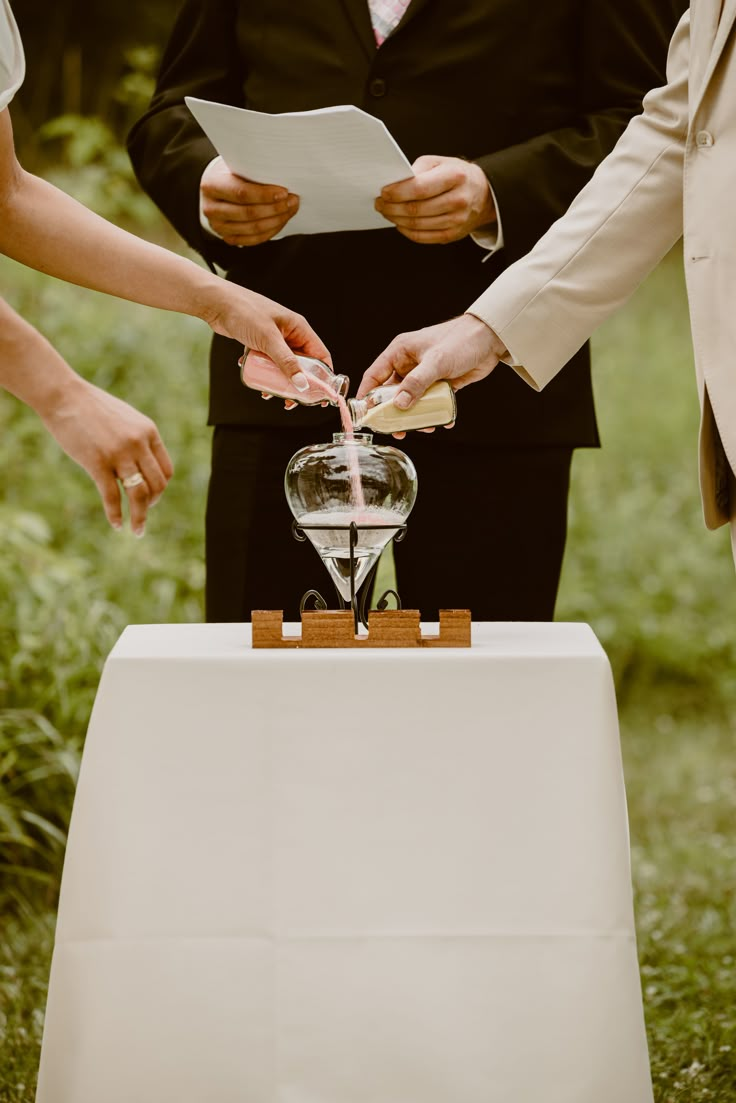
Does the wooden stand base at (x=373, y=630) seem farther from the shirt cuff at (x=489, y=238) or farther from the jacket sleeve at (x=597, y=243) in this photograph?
A: the shirt cuff at (x=489, y=238)

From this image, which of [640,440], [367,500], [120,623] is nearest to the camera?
[367,500]

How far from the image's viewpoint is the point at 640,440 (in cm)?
607

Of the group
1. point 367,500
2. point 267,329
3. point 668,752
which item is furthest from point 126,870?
point 668,752

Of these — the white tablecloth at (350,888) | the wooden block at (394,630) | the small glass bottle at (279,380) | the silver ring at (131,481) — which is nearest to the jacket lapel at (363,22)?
the small glass bottle at (279,380)

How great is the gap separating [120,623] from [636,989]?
8.59ft

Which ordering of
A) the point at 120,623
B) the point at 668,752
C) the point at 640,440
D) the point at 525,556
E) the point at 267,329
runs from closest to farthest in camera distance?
the point at 267,329 → the point at 525,556 → the point at 120,623 → the point at 668,752 → the point at 640,440

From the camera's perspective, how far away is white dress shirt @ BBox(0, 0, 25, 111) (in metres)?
1.89

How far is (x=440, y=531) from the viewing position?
7.17 feet

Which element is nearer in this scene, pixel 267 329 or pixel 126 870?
pixel 126 870

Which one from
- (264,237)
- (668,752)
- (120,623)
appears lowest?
(668,752)

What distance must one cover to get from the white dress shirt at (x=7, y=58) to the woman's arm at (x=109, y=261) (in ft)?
0.16

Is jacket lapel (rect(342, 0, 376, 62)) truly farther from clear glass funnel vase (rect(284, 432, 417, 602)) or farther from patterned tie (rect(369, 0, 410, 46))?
clear glass funnel vase (rect(284, 432, 417, 602))

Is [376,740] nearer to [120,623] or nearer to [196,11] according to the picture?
[196,11]

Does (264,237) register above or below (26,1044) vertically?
above
